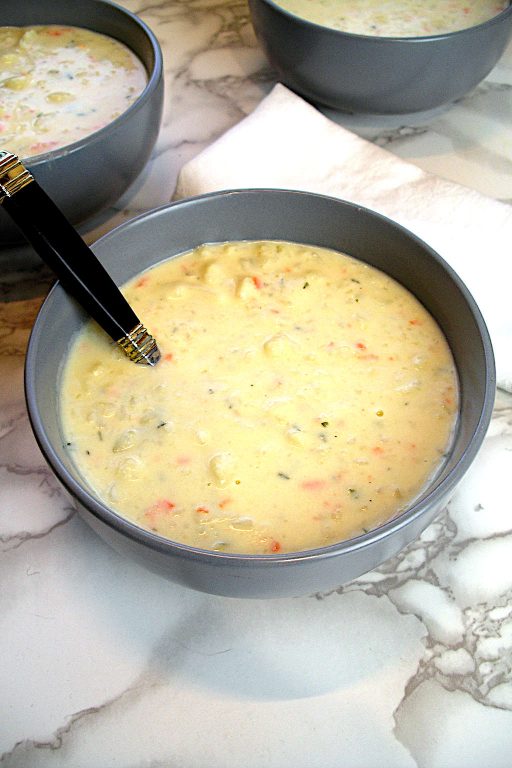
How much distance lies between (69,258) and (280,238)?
1.06 ft

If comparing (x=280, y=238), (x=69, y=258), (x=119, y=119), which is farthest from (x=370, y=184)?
(x=69, y=258)

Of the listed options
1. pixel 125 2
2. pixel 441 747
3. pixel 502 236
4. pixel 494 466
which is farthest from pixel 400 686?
pixel 125 2

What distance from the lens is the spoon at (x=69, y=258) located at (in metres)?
0.93

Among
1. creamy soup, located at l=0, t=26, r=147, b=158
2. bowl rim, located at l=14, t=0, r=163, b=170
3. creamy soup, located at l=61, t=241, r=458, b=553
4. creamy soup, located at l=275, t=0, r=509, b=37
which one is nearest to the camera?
creamy soup, located at l=61, t=241, r=458, b=553

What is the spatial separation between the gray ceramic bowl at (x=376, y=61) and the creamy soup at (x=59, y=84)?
239mm

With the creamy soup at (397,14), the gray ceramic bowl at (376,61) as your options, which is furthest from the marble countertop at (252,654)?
the creamy soup at (397,14)

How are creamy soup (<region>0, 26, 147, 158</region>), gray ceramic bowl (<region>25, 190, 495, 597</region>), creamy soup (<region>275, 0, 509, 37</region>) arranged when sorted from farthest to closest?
creamy soup (<region>275, 0, 509, 37</region>), creamy soup (<region>0, 26, 147, 158</region>), gray ceramic bowl (<region>25, 190, 495, 597</region>)

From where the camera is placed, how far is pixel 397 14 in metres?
1.52

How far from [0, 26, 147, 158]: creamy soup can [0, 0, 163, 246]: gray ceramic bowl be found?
0.19 ft

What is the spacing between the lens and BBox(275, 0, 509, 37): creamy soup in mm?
1496

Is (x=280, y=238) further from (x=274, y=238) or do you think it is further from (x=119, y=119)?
(x=119, y=119)

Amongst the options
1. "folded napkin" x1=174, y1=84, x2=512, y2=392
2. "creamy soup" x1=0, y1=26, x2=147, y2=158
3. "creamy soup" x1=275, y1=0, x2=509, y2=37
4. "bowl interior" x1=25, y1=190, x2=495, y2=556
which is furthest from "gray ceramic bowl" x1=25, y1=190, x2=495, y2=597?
"creamy soup" x1=275, y1=0, x2=509, y2=37

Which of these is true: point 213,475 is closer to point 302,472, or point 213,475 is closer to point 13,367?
point 302,472

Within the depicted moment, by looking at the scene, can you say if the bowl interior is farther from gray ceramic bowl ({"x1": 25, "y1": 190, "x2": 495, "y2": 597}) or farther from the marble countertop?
the marble countertop
